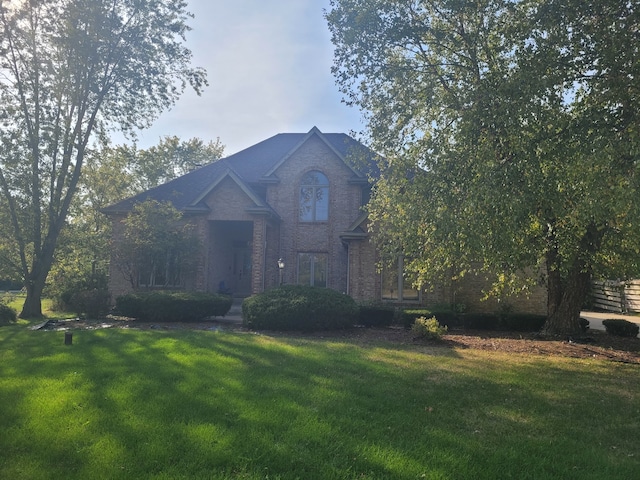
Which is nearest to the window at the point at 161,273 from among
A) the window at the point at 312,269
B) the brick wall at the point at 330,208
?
the brick wall at the point at 330,208

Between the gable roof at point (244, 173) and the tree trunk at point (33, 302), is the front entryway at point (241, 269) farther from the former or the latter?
the tree trunk at point (33, 302)

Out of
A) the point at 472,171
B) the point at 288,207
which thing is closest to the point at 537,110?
the point at 472,171

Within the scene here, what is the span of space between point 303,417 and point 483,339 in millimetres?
9632

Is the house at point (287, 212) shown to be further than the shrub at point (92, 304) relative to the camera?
Yes

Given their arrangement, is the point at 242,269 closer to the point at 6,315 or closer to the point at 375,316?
the point at 375,316

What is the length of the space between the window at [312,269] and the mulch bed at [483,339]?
25.4 feet

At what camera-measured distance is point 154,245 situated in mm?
17891

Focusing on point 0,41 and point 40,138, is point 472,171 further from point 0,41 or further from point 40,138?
point 0,41

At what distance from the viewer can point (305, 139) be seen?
23625 mm

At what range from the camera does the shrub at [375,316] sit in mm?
15734

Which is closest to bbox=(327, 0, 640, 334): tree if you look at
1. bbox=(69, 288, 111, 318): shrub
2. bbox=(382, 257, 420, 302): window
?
bbox=(382, 257, 420, 302): window

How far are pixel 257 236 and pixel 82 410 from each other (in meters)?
15.5

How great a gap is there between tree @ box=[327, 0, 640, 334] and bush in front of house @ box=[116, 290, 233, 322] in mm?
7196

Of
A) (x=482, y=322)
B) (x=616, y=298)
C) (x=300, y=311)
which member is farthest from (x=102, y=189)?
(x=616, y=298)
